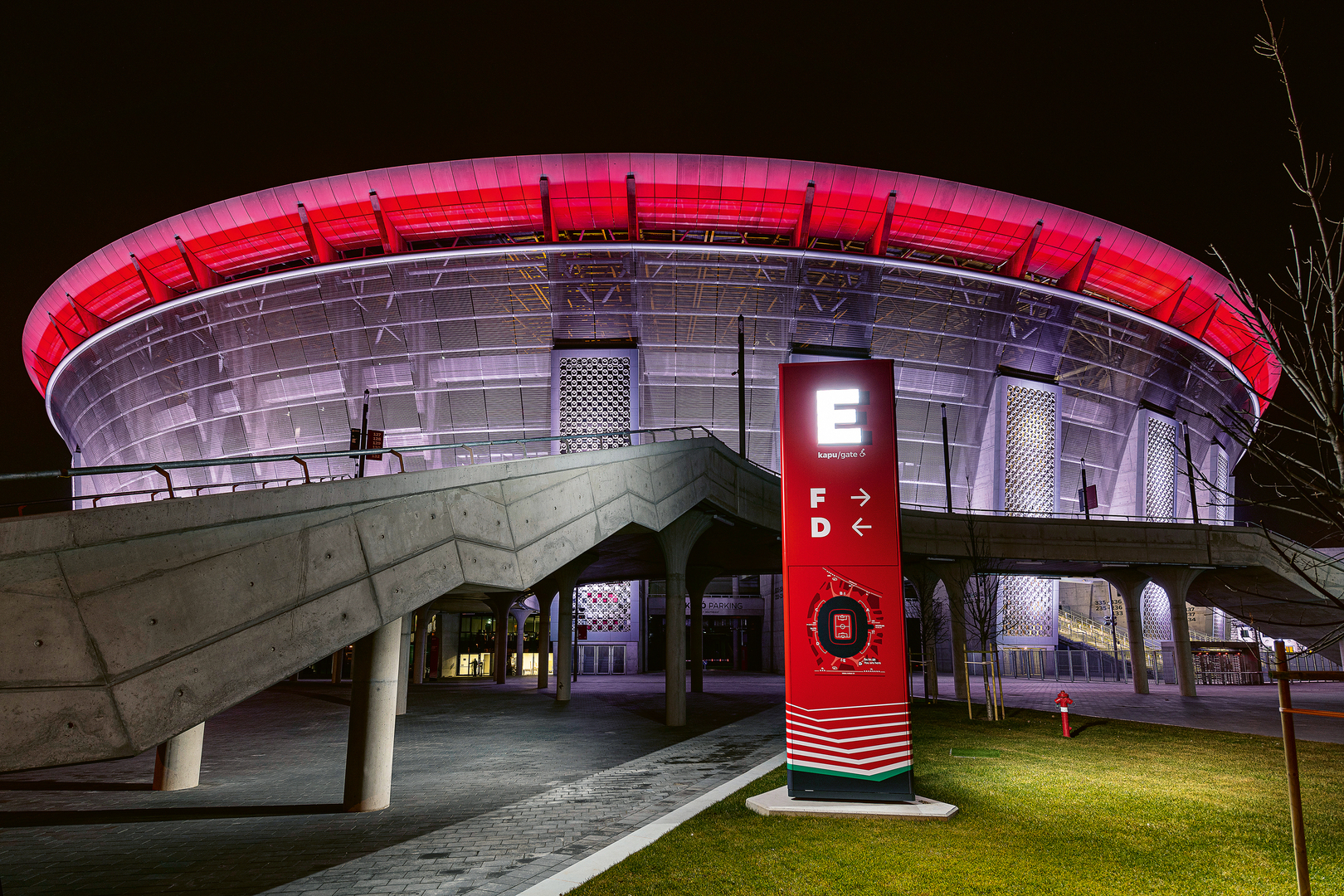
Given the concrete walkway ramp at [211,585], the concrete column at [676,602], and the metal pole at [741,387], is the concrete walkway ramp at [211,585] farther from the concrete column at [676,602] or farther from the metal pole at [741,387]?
the metal pole at [741,387]

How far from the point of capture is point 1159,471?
4959 centimetres

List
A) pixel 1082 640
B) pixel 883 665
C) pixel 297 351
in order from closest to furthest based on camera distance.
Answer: pixel 883 665 → pixel 297 351 → pixel 1082 640

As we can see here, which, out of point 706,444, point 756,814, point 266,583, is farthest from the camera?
point 706,444

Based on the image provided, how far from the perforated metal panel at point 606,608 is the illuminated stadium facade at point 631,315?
49cm

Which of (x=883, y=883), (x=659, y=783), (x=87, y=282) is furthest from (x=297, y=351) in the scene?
(x=883, y=883)

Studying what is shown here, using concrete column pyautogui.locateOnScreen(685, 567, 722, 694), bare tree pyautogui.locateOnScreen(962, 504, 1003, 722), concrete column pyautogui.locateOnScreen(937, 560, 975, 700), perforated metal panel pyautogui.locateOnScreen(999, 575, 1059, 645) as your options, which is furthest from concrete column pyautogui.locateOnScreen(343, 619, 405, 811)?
perforated metal panel pyautogui.locateOnScreen(999, 575, 1059, 645)

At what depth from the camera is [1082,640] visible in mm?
47781

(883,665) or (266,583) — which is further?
(883,665)

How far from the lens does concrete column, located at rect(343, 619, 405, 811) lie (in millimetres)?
9656

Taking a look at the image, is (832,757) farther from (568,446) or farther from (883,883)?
(568,446)

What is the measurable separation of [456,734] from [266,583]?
457 inches

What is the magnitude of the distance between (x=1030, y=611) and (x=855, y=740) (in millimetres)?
40263

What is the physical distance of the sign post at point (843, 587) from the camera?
9.24m

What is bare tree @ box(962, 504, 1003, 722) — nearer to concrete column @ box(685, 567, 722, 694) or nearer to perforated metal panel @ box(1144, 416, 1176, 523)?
concrete column @ box(685, 567, 722, 694)
